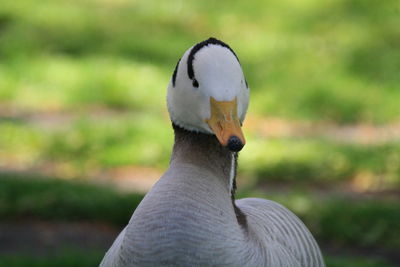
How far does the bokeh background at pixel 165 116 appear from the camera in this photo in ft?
20.9

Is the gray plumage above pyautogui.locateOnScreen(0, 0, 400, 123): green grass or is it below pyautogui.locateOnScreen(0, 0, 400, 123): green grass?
below

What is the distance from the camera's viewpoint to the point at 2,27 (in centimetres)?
1204

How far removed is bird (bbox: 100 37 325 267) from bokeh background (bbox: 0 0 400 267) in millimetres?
2292

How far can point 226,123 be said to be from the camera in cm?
310

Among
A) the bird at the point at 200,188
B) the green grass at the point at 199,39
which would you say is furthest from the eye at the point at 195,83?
the green grass at the point at 199,39

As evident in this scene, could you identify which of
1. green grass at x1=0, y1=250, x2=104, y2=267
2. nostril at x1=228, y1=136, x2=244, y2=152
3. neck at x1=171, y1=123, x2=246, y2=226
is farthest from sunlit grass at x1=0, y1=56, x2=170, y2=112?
nostril at x1=228, y1=136, x2=244, y2=152

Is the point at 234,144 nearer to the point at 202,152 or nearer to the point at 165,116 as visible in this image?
the point at 202,152

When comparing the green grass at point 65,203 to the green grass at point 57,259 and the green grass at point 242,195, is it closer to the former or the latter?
the green grass at point 242,195

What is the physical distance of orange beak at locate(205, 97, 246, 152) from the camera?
305 centimetres

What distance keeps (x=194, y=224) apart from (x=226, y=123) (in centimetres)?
34

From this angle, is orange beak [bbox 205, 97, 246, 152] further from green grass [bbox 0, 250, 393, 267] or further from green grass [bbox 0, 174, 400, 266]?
green grass [bbox 0, 174, 400, 266]

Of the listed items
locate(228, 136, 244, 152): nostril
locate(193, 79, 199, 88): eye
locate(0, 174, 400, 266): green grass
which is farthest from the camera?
locate(0, 174, 400, 266): green grass

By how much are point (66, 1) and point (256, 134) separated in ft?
17.8

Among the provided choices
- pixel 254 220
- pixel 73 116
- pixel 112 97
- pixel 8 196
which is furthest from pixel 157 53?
pixel 254 220
